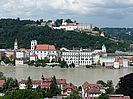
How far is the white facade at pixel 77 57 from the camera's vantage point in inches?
906

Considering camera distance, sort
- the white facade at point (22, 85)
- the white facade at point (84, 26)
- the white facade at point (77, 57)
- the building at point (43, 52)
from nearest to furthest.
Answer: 1. the white facade at point (22, 85)
2. the building at point (43, 52)
3. the white facade at point (77, 57)
4. the white facade at point (84, 26)

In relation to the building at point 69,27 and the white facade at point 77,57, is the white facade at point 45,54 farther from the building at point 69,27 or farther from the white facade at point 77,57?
the building at point 69,27

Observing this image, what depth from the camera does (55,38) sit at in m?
27.7

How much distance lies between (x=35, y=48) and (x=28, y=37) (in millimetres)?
3848

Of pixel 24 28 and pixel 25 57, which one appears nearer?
pixel 25 57

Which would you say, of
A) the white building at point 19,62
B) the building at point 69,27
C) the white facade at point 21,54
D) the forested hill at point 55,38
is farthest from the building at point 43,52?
the building at point 69,27

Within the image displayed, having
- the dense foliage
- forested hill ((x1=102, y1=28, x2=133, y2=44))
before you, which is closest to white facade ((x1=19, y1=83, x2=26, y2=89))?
the dense foliage

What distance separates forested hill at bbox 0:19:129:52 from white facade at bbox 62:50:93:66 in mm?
3293

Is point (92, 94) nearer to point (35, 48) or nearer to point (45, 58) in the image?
point (45, 58)

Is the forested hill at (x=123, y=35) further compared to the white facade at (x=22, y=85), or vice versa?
the forested hill at (x=123, y=35)

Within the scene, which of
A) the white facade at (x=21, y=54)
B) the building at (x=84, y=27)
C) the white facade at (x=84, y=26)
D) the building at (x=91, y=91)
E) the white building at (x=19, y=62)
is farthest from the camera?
the white facade at (x=84, y=26)

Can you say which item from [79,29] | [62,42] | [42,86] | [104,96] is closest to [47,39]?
[62,42]

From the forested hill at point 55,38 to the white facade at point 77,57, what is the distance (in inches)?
130

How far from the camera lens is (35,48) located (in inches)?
942
